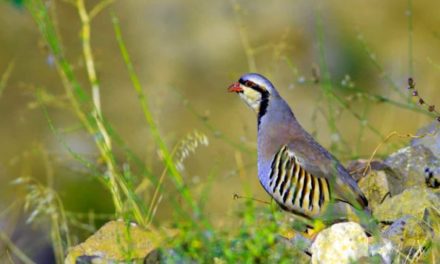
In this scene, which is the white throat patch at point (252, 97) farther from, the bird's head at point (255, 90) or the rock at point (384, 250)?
the rock at point (384, 250)

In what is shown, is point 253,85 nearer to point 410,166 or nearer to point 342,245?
point 410,166

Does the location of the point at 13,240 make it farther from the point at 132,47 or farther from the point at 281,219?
the point at 132,47

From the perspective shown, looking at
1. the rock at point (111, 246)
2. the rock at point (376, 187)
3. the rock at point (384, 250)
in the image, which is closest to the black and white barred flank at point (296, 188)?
the rock at point (376, 187)

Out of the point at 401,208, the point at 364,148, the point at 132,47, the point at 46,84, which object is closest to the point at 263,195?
the point at 364,148

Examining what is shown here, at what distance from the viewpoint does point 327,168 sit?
186 inches

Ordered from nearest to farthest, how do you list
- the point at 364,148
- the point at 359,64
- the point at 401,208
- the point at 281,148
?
the point at 401,208 < the point at 281,148 < the point at 364,148 < the point at 359,64

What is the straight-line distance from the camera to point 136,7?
Answer: 13648 millimetres

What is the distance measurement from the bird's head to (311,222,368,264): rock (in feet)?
4.55

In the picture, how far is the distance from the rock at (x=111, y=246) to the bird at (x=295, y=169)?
601 mm

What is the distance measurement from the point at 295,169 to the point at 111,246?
84cm

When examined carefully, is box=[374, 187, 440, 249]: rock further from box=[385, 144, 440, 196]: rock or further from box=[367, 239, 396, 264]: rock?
box=[385, 144, 440, 196]: rock

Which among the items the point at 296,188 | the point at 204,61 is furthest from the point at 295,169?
the point at 204,61

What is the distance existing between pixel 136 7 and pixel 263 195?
6376 mm

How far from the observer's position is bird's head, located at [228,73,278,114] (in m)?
5.22
